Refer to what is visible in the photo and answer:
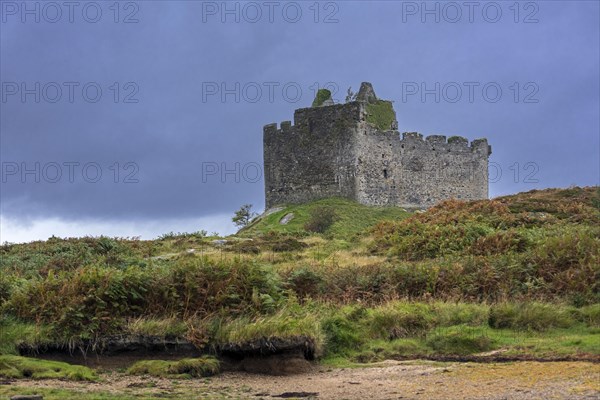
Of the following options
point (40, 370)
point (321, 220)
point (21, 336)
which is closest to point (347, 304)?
point (21, 336)

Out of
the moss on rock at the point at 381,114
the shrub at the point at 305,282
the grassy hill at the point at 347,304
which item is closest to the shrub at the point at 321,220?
the moss on rock at the point at 381,114

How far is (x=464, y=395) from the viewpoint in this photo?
12.4 m

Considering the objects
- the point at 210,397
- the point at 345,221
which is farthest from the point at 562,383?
the point at 345,221

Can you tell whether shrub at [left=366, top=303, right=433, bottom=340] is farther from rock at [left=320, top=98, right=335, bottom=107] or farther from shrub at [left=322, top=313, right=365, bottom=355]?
rock at [left=320, top=98, right=335, bottom=107]

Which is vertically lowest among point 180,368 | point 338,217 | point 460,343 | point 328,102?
point 180,368

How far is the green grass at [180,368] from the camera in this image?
50.5 ft

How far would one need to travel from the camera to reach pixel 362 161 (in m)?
52.8

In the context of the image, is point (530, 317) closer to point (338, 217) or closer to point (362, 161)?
point (338, 217)

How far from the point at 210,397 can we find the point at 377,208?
39.7 m

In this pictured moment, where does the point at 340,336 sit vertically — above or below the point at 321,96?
below

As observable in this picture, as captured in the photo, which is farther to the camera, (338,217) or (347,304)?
(338,217)

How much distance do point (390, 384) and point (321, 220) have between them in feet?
108

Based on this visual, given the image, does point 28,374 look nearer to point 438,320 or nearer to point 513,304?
point 438,320

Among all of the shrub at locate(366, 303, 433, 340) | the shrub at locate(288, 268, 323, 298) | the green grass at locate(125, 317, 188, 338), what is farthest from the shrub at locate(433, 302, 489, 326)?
the green grass at locate(125, 317, 188, 338)
